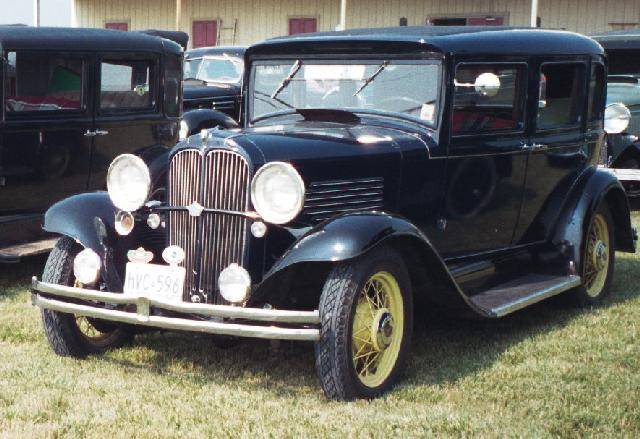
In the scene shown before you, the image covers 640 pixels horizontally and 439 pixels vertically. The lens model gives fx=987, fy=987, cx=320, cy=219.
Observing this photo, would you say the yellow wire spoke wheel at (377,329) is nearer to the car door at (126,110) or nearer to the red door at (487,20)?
the car door at (126,110)

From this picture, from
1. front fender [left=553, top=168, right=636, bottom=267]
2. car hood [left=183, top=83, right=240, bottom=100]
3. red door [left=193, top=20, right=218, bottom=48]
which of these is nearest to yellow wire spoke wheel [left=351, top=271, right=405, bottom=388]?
front fender [left=553, top=168, right=636, bottom=267]

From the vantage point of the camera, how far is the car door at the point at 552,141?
5895mm

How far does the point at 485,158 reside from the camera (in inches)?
216

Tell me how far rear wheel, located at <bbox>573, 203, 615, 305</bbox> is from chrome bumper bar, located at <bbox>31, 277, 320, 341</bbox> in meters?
2.60

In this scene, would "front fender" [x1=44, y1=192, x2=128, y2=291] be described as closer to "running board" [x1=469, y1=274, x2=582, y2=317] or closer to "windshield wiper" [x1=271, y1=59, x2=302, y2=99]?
"windshield wiper" [x1=271, y1=59, x2=302, y2=99]

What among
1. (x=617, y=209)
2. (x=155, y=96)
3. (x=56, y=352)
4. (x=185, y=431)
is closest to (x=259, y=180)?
(x=185, y=431)

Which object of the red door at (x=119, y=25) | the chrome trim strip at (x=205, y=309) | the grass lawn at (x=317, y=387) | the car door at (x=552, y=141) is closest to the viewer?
the grass lawn at (x=317, y=387)

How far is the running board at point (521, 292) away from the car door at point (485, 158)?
0.88ft

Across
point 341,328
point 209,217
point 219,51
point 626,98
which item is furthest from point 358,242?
point 219,51

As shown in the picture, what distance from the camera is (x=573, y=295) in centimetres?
618

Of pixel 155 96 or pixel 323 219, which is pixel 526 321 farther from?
pixel 155 96

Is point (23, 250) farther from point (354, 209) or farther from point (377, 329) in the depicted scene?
point (377, 329)

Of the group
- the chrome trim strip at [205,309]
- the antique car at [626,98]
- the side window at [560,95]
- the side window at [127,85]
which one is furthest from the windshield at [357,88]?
the antique car at [626,98]

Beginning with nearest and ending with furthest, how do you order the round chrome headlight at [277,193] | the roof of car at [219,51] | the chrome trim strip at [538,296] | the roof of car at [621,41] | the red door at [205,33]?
the round chrome headlight at [277,193] < the chrome trim strip at [538,296] < the roof of car at [621,41] < the roof of car at [219,51] < the red door at [205,33]
